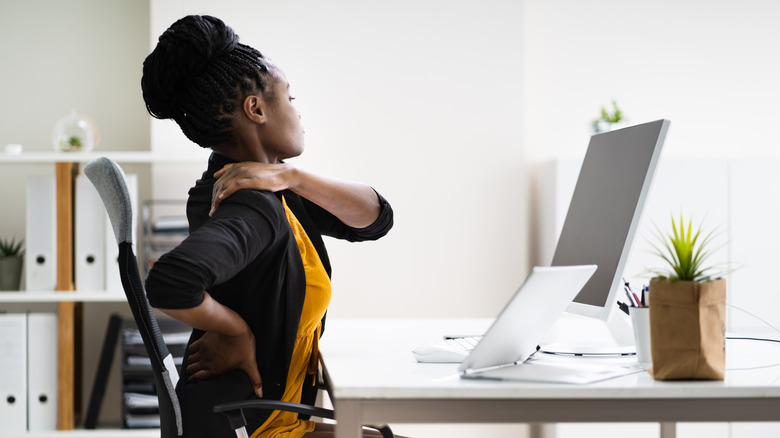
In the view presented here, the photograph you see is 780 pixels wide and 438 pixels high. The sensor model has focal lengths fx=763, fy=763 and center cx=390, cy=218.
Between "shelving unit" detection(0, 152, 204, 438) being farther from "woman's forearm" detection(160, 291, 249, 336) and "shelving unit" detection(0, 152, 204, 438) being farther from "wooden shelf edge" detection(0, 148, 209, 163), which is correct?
"woman's forearm" detection(160, 291, 249, 336)

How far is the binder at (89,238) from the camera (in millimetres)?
2939

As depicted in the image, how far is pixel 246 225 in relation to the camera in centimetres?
119

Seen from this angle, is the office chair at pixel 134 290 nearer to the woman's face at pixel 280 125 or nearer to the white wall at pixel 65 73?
the woman's face at pixel 280 125

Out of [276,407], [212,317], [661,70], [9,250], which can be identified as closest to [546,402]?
[276,407]

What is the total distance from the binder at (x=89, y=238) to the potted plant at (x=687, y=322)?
2363 mm

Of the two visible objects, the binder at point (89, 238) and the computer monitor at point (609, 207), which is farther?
the binder at point (89, 238)

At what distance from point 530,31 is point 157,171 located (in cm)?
180

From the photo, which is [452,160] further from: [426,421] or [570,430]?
[426,421]

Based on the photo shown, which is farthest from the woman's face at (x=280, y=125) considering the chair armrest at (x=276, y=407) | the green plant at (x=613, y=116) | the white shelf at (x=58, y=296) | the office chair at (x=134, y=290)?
the green plant at (x=613, y=116)

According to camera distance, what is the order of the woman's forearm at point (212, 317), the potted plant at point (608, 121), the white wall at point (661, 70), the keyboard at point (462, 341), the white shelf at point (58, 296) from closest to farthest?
1. the woman's forearm at point (212, 317)
2. the keyboard at point (462, 341)
3. the white shelf at point (58, 296)
4. the potted plant at point (608, 121)
5. the white wall at point (661, 70)

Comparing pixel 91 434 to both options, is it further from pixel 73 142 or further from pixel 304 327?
pixel 304 327

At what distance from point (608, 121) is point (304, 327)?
2226 millimetres

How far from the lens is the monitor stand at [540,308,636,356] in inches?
57.7

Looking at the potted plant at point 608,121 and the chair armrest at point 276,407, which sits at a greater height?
the potted plant at point 608,121
